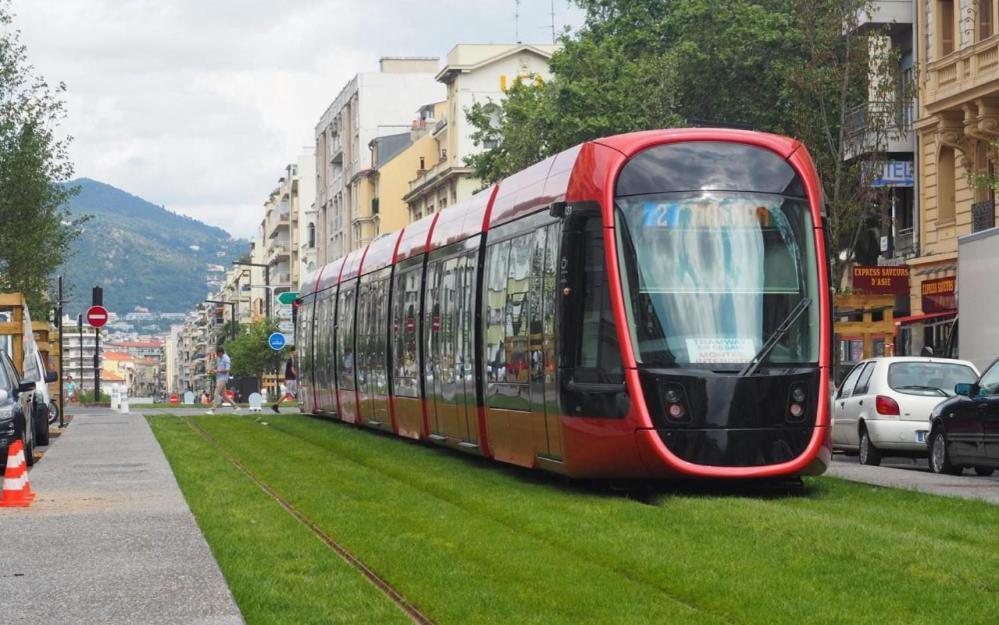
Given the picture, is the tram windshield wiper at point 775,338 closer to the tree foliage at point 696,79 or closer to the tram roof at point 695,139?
the tram roof at point 695,139

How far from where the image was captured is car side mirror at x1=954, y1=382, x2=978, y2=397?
821 inches

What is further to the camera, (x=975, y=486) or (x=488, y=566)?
(x=975, y=486)

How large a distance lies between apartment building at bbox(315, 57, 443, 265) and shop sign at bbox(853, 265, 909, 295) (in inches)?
2563

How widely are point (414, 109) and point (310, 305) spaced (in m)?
73.1

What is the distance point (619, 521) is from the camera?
557 inches

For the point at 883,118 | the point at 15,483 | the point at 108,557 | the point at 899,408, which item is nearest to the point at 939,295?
the point at 883,118

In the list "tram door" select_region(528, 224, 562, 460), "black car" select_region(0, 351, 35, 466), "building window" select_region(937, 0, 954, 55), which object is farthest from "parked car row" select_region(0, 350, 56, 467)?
"building window" select_region(937, 0, 954, 55)

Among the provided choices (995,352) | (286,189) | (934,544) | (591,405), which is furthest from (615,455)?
(286,189)

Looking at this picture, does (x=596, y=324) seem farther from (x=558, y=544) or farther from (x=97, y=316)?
A: (x=97, y=316)

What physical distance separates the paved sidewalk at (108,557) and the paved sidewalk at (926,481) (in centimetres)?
720

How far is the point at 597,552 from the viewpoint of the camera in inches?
469

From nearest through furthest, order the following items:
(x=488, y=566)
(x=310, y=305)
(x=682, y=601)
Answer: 1. (x=682, y=601)
2. (x=488, y=566)
3. (x=310, y=305)

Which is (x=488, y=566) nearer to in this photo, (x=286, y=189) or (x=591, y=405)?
(x=591, y=405)

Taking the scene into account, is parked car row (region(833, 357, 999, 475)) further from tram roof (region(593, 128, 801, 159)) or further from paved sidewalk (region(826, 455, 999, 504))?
tram roof (region(593, 128, 801, 159))
